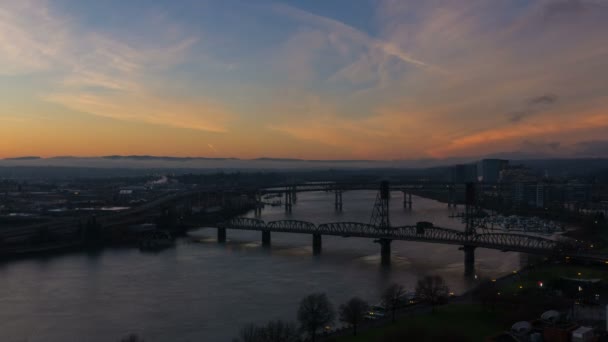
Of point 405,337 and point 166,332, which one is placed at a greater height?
point 405,337

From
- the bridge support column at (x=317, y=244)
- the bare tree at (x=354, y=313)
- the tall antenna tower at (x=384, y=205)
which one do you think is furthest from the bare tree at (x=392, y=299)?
the bridge support column at (x=317, y=244)

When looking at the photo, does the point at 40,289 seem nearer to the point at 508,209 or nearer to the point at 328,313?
the point at 328,313

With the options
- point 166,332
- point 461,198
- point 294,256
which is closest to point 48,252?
point 294,256

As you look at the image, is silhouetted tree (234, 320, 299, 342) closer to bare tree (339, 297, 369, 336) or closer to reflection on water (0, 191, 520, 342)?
bare tree (339, 297, 369, 336)

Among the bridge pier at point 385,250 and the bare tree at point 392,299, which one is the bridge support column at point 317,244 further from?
the bare tree at point 392,299

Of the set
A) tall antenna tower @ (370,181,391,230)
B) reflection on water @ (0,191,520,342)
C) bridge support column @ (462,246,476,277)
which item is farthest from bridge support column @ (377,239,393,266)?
bridge support column @ (462,246,476,277)

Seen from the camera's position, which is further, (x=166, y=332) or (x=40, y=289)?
(x=40, y=289)
